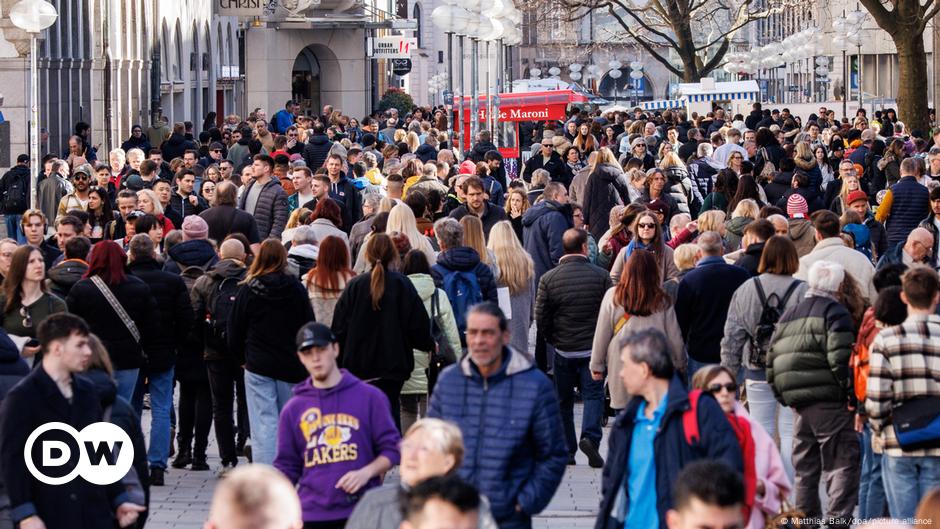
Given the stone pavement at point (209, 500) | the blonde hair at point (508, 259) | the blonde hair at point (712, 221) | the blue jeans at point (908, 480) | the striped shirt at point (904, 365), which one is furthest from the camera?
the blonde hair at point (712, 221)

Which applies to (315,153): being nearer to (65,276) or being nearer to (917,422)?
(65,276)

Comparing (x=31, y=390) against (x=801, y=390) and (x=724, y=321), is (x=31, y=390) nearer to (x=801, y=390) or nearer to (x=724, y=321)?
(x=801, y=390)

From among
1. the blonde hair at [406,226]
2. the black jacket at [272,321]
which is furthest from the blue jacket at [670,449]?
the blonde hair at [406,226]

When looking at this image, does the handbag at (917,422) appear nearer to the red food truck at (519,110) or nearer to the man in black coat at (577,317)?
the man in black coat at (577,317)

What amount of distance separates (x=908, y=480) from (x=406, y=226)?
4.97m

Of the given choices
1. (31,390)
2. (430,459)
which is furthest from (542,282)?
(430,459)

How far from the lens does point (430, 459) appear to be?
6.38 m

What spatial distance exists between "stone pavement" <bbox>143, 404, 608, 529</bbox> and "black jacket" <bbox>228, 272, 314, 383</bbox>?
96 centimetres

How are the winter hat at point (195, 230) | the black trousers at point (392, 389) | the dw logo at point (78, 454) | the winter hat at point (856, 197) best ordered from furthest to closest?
the winter hat at point (856, 197) → the winter hat at point (195, 230) → the black trousers at point (392, 389) → the dw logo at point (78, 454)

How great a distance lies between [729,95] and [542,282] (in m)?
38.5

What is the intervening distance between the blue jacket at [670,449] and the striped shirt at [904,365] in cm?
193

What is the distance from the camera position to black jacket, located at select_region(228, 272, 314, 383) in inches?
430

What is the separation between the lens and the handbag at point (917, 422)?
29.0ft

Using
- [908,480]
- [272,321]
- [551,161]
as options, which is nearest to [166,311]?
[272,321]
